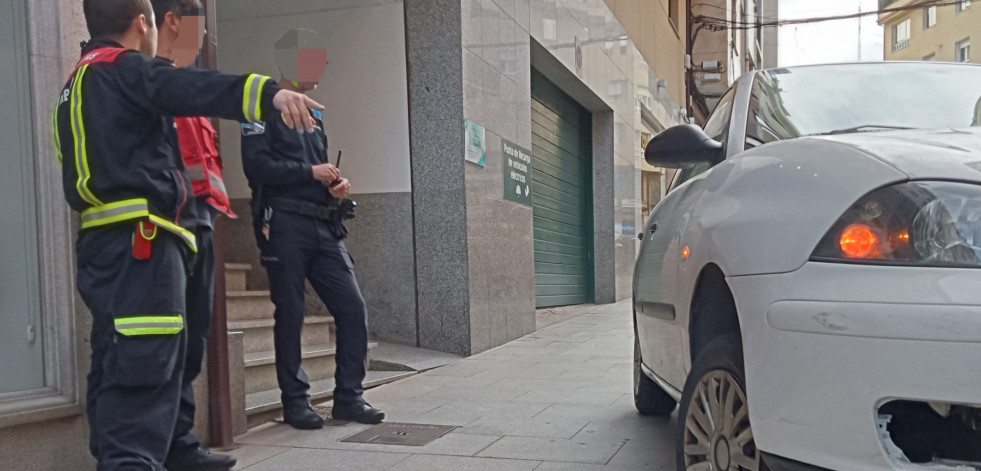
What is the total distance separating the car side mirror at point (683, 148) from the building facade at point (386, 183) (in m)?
2.06

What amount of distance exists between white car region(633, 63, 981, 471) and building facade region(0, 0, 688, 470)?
7.83 feet

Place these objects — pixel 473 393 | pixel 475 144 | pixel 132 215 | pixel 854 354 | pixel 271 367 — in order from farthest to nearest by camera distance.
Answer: pixel 475 144
pixel 473 393
pixel 271 367
pixel 132 215
pixel 854 354

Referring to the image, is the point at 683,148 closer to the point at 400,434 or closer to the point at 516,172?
the point at 400,434

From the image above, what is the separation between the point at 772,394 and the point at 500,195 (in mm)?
6081

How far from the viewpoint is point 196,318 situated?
3176mm

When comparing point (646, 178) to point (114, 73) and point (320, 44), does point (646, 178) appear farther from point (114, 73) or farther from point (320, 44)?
point (114, 73)

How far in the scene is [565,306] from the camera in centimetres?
1291

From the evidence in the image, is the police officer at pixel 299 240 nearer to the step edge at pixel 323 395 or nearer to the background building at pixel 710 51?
the step edge at pixel 323 395

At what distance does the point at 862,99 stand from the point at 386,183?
450 cm

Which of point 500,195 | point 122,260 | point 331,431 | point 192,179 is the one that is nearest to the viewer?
point 122,260

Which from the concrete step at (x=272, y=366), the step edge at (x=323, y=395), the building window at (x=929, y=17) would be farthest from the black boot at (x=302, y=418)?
the building window at (x=929, y=17)

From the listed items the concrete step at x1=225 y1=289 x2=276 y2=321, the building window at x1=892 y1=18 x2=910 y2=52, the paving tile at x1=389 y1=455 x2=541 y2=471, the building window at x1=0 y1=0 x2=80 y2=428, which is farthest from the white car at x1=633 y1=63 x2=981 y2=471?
the building window at x1=892 y1=18 x2=910 y2=52

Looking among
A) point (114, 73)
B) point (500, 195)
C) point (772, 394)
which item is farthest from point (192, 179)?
point (500, 195)

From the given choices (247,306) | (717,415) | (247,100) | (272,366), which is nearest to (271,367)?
(272,366)
